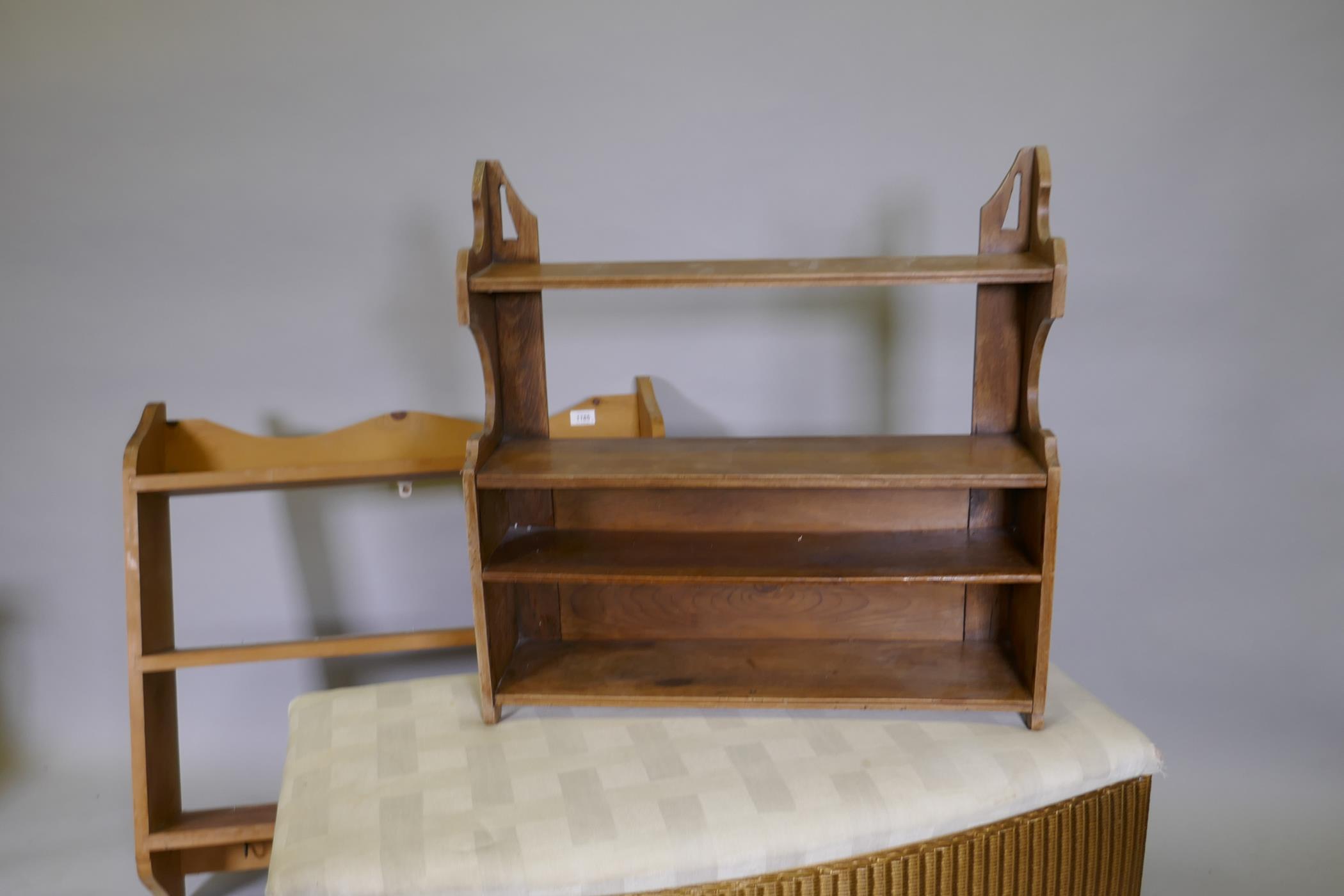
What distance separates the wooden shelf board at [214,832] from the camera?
232cm

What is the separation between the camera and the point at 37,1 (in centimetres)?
256

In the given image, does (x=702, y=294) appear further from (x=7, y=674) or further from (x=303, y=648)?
(x=7, y=674)

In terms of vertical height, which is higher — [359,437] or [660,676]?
[359,437]

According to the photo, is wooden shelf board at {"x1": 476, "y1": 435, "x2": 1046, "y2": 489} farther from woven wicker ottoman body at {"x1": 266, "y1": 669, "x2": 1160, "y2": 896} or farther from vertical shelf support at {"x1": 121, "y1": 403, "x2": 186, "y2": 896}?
vertical shelf support at {"x1": 121, "y1": 403, "x2": 186, "y2": 896}

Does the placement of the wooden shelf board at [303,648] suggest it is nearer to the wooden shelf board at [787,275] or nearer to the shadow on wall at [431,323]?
the shadow on wall at [431,323]

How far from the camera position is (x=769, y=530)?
6.77 feet

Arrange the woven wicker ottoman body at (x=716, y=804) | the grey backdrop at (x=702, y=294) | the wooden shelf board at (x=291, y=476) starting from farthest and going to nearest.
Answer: the grey backdrop at (x=702, y=294), the wooden shelf board at (x=291, y=476), the woven wicker ottoman body at (x=716, y=804)

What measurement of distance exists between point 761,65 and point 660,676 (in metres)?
1.55

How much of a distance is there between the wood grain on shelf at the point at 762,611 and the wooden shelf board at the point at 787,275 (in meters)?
0.63

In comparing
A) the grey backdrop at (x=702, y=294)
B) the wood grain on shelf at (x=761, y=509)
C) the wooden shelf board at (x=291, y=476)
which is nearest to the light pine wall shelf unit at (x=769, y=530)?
the wood grain on shelf at (x=761, y=509)

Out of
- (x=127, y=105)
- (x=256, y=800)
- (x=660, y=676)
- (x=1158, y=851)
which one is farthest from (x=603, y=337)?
(x=1158, y=851)

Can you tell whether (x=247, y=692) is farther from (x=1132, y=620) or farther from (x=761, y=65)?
(x=1132, y=620)

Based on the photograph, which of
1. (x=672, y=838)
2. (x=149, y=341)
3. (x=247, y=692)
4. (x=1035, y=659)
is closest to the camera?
(x=672, y=838)

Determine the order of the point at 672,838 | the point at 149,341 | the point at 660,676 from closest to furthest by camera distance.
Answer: the point at 672,838 → the point at 660,676 → the point at 149,341
